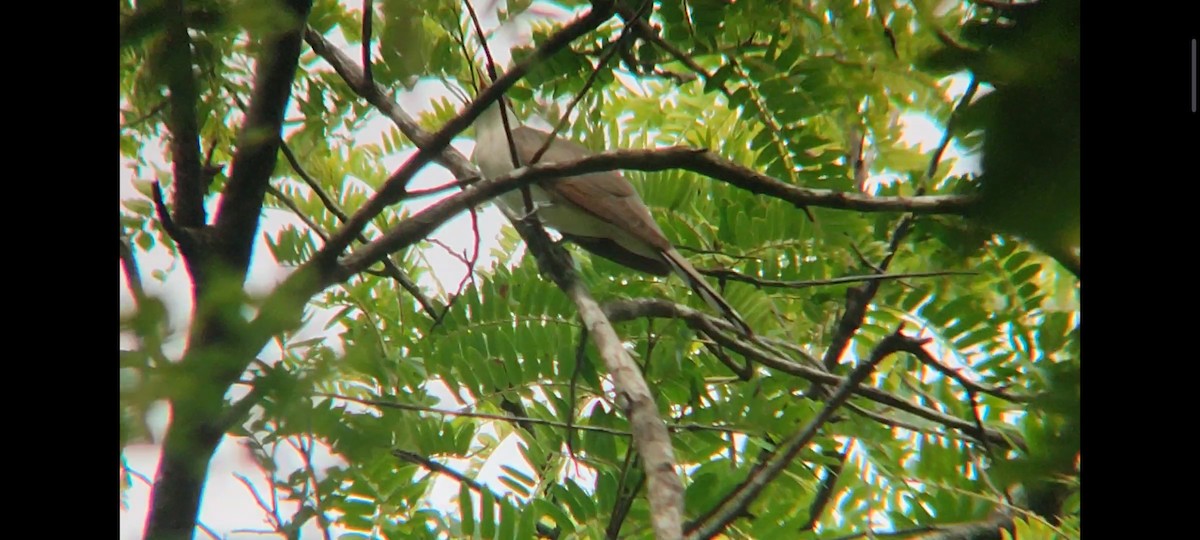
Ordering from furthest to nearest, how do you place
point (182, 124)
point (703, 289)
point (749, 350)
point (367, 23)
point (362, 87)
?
point (703, 289), point (749, 350), point (362, 87), point (367, 23), point (182, 124)

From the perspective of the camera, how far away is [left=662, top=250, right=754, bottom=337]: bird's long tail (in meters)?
2.23

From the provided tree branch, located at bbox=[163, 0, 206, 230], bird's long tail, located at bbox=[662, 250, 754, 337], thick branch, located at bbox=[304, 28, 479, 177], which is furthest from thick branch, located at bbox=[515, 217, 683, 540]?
tree branch, located at bbox=[163, 0, 206, 230]

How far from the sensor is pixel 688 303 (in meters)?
2.53

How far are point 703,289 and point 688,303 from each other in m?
0.14

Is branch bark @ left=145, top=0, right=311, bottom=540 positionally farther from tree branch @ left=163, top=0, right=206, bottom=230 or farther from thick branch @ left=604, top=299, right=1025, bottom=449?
thick branch @ left=604, top=299, right=1025, bottom=449

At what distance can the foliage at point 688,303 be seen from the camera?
2.32ft

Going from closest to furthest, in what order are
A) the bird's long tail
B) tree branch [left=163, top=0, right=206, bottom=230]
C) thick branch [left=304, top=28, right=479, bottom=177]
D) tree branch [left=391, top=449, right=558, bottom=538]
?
1. tree branch [left=163, top=0, right=206, bottom=230]
2. tree branch [left=391, top=449, right=558, bottom=538]
3. thick branch [left=304, top=28, right=479, bottom=177]
4. the bird's long tail

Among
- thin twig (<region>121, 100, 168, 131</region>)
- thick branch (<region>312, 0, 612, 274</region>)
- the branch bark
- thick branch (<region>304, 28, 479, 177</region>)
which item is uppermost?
thick branch (<region>304, 28, 479, 177</region>)

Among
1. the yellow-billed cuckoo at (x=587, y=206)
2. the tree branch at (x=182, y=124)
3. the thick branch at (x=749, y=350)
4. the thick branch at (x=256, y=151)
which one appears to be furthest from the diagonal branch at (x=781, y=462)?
the yellow-billed cuckoo at (x=587, y=206)

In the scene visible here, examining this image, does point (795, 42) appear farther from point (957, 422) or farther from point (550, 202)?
point (550, 202)

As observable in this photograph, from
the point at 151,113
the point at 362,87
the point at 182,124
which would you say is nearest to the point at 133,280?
the point at 151,113

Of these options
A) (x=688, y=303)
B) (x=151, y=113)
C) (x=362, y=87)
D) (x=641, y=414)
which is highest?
(x=362, y=87)

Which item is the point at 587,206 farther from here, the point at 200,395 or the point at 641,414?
the point at 200,395
